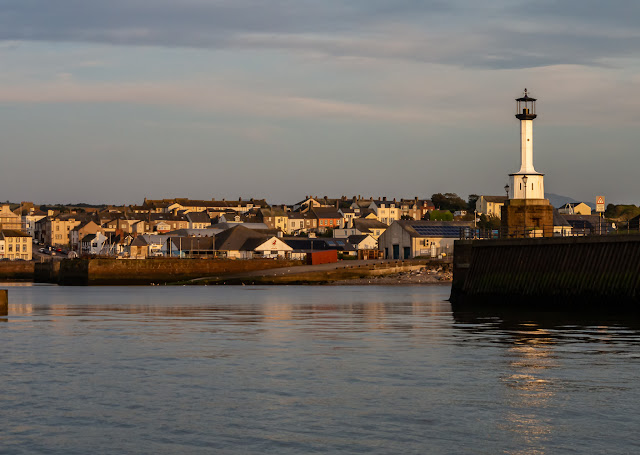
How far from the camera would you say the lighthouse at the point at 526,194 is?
6481 cm

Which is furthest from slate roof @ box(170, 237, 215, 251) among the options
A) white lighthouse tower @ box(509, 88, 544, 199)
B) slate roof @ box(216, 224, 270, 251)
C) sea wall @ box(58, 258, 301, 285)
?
white lighthouse tower @ box(509, 88, 544, 199)

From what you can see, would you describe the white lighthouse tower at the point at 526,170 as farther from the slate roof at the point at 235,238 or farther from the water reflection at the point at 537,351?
the slate roof at the point at 235,238

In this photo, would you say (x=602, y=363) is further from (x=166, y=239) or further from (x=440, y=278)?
(x=166, y=239)

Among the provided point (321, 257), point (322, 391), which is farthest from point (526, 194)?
point (321, 257)

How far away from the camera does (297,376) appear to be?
24094 millimetres

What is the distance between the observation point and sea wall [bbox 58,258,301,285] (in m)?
133

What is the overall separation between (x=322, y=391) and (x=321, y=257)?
388 ft

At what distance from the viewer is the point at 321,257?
140 metres

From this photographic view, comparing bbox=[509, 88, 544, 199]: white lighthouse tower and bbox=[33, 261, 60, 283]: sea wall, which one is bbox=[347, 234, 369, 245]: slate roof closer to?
bbox=[33, 261, 60, 283]: sea wall

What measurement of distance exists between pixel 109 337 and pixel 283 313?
18165 millimetres

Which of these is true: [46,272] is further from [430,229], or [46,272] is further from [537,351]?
[537,351]

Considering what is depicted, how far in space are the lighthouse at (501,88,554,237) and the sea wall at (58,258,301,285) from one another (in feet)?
246

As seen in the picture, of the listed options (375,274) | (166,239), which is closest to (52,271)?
(166,239)

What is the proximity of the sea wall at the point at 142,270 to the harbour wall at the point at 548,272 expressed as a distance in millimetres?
77156
